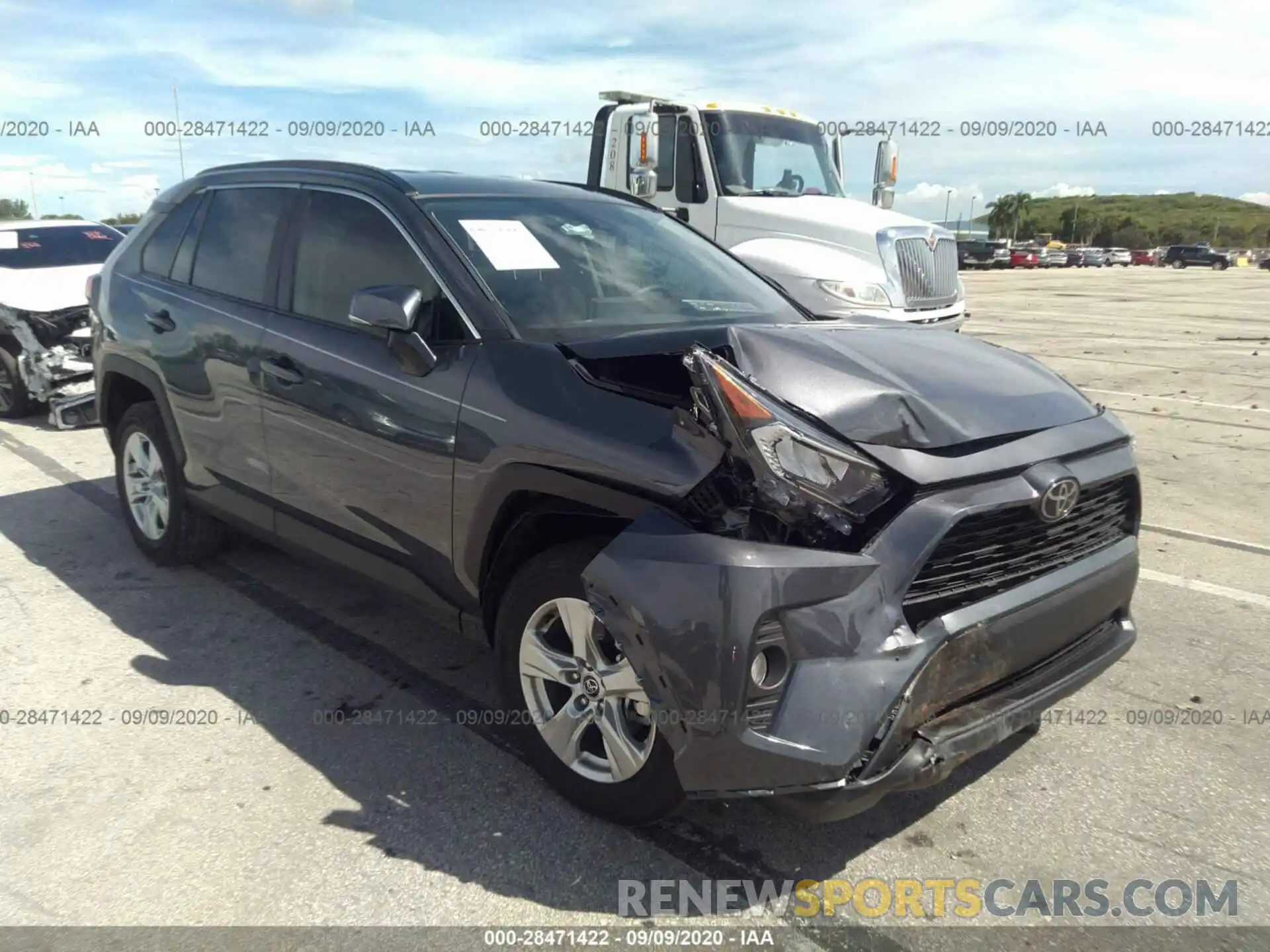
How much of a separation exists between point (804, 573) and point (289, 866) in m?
1.63

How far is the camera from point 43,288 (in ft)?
30.0

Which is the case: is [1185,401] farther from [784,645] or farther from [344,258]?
[784,645]

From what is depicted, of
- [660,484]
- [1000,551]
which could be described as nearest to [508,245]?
[660,484]

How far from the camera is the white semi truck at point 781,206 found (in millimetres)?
8750

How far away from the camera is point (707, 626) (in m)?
2.22

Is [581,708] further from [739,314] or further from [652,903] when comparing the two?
[739,314]

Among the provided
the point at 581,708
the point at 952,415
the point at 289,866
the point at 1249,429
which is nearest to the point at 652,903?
the point at 581,708

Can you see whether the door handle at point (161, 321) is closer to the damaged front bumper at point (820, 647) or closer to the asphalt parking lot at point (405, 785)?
the asphalt parking lot at point (405, 785)

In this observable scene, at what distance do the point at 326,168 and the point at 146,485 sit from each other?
6.81 ft

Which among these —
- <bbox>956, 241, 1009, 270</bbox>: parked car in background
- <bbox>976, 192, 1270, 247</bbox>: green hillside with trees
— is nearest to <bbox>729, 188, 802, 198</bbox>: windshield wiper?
<bbox>956, 241, 1009, 270</bbox>: parked car in background

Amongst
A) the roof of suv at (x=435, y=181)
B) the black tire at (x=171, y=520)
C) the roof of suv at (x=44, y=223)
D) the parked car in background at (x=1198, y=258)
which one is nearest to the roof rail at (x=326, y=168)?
the roof of suv at (x=435, y=181)

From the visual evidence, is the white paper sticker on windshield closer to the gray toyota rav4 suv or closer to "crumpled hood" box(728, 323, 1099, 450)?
the gray toyota rav4 suv

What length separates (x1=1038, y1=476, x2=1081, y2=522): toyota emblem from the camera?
8.22 feet

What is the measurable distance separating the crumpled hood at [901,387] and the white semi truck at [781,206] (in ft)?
18.3
